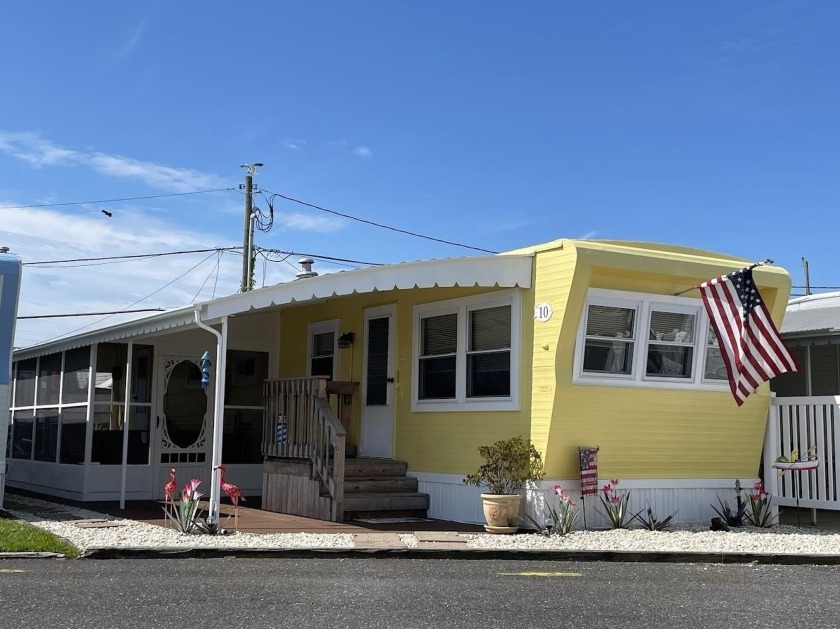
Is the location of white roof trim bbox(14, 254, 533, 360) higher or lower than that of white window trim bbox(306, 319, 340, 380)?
higher

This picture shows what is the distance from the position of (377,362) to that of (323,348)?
166 cm

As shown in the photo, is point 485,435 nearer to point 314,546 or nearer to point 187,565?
point 314,546

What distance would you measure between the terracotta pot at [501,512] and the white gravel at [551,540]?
0.20m

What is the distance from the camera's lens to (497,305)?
11875 mm

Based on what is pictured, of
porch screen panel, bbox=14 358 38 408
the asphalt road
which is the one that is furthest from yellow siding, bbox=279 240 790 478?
porch screen panel, bbox=14 358 38 408

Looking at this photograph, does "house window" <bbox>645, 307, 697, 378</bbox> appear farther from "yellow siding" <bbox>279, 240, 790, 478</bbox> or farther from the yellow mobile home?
"yellow siding" <bbox>279, 240, 790, 478</bbox>

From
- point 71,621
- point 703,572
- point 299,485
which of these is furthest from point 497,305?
point 71,621

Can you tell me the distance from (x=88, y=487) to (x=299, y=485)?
14.9 ft

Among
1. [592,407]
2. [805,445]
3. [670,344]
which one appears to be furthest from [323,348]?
[805,445]

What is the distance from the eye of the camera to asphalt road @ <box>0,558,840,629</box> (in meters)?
6.17

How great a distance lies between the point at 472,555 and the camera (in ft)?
30.0

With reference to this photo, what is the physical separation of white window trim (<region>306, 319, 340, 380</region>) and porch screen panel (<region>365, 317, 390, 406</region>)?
0.88 metres

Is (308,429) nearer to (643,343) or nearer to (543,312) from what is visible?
(543,312)

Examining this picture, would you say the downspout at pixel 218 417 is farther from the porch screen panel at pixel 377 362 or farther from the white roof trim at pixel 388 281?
the porch screen panel at pixel 377 362
